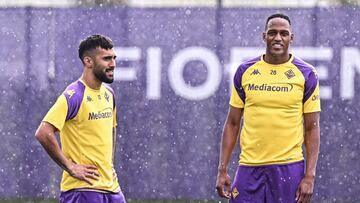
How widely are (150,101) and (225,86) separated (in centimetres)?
79

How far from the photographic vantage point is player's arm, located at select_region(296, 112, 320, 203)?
640 cm

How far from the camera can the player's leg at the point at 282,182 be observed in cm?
649

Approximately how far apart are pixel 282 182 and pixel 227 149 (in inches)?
18.1

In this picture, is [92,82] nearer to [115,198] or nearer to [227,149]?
[115,198]

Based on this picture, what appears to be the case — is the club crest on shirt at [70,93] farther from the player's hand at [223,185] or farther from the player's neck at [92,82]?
the player's hand at [223,185]

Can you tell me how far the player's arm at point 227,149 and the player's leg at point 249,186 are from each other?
0.09m

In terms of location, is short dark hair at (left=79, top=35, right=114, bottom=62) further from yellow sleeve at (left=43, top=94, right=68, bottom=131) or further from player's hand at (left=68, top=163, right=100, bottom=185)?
player's hand at (left=68, top=163, right=100, bottom=185)

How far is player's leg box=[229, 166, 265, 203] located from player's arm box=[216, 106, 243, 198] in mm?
91

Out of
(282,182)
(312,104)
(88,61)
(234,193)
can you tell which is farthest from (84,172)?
(312,104)

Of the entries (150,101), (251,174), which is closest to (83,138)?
(251,174)

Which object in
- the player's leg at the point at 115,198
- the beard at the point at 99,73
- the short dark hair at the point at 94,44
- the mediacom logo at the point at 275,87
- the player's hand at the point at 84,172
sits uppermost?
the short dark hair at the point at 94,44

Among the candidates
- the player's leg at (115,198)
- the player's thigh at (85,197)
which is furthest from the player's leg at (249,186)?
the player's thigh at (85,197)

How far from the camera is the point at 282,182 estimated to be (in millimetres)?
6500

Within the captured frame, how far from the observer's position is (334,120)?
10.2 metres
